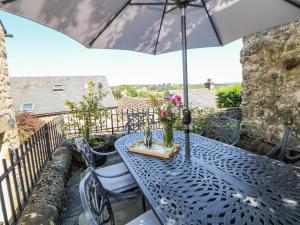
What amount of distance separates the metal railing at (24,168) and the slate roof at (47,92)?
54.7ft

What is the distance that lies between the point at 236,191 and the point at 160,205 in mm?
480

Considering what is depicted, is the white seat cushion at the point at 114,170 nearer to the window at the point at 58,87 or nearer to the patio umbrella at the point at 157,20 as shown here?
the patio umbrella at the point at 157,20

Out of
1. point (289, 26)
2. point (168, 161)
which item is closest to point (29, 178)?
point (168, 161)

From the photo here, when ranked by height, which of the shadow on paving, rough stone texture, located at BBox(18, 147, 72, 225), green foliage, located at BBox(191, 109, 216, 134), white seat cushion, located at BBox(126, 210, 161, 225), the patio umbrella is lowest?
the shadow on paving

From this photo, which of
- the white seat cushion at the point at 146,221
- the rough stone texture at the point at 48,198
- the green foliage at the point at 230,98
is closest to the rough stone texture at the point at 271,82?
the white seat cushion at the point at 146,221

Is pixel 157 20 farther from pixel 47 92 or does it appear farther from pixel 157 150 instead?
pixel 47 92

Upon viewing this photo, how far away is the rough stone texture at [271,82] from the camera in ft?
8.80

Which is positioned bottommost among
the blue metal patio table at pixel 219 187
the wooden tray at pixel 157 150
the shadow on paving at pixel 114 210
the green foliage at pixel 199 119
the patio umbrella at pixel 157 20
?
the shadow on paving at pixel 114 210

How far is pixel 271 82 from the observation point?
300 cm

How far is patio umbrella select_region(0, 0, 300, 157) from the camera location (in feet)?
5.36

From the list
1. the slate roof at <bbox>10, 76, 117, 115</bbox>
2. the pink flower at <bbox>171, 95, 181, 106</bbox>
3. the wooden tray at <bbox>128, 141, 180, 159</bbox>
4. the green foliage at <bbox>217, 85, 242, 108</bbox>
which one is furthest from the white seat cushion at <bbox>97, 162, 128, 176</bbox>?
the slate roof at <bbox>10, 76, 117, 115</bbox>

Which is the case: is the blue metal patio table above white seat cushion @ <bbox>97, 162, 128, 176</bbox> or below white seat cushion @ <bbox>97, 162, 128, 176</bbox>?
above

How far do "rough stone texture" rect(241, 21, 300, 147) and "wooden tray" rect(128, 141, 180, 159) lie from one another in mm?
1861

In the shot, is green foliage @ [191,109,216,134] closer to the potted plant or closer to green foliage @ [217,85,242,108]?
the potted plant
